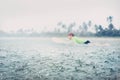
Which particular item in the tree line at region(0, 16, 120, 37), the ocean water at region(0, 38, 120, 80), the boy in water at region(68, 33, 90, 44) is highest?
the tree line at region(0, 16, 120, 37)

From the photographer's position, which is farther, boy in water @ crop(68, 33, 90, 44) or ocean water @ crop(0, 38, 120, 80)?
boy in water @ crop(68, 33, 90, 44)

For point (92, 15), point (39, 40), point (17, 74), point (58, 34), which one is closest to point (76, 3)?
point (92, 15)

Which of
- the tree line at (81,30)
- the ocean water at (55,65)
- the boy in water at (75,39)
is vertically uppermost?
the tree line at (81,30)

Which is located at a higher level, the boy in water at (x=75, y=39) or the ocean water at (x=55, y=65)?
the boy in water at (x=75, y=39)

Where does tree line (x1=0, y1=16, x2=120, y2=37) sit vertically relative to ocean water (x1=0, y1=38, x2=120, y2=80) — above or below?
above

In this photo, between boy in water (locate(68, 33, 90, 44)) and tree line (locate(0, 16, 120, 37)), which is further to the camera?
boy in water (locate(68, 33, 90, 44))

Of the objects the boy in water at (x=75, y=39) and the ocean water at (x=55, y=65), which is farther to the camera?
the boy in water at (x=75, y=39)

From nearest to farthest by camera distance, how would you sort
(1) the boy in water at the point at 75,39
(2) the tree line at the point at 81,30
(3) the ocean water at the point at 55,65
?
(3) the ocean water at the point at 55,65 → (2) the tree line at the point at 81,30 → (1) the boy in water at the point at 75,39

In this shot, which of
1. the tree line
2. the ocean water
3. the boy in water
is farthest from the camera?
the boy in water

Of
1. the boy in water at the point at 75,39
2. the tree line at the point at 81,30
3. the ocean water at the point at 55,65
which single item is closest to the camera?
the ocean water at the point at 55,65

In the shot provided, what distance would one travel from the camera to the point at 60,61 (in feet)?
17.6

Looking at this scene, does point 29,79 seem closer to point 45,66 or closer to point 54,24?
point 45,66

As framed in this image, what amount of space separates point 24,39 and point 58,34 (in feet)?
3.54

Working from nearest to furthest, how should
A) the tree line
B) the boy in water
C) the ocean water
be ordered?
the ocean water → the tree line → the boy in water
